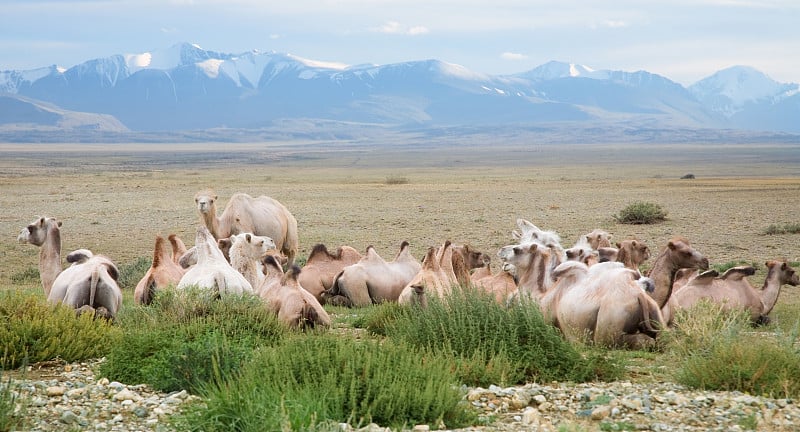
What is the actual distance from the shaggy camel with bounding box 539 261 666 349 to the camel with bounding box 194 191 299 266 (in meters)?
8.86

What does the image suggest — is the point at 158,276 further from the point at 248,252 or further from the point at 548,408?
the point at 548,408

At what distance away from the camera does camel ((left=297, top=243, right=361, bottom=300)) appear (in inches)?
559

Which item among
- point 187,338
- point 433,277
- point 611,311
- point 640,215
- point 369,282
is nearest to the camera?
point 187,338

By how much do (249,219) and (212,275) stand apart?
6.98 m

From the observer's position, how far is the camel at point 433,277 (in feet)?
35.4

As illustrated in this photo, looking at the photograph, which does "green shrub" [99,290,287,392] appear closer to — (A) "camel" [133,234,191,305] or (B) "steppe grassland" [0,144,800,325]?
(A) "camel" [133,234,191,305]

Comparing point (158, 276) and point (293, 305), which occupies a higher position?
point (293, 305)

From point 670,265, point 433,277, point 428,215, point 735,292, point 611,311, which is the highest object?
point 670,265

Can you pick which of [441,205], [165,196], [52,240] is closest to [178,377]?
[52,240]

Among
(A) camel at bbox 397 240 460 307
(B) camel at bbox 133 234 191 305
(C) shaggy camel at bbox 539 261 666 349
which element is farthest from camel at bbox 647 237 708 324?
(B) camel at bbox 133 234 191 305

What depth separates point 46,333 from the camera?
8727 mm

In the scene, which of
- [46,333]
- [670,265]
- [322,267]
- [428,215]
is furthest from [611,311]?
[428,215]

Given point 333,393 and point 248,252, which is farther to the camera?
point 248,252

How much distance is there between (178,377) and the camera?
764 cm
